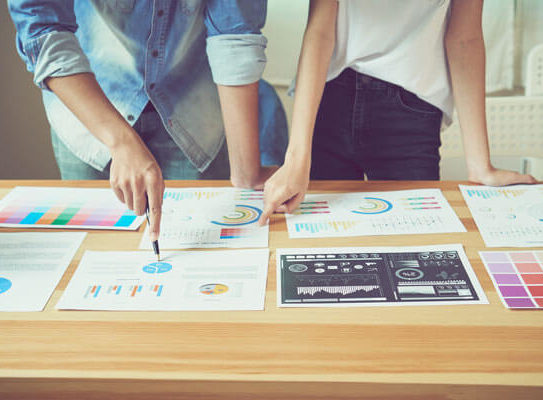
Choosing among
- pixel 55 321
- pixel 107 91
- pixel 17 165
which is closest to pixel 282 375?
pixel 55 321

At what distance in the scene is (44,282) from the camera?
78 centimetres

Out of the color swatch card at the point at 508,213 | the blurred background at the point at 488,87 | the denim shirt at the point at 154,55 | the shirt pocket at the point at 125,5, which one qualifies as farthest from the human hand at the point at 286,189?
the blurred background at the point at 488,87

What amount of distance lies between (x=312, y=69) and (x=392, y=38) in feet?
0.69

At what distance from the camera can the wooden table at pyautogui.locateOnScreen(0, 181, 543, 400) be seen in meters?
0.58

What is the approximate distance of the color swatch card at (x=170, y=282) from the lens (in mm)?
719

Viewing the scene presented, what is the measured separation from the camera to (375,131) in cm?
121

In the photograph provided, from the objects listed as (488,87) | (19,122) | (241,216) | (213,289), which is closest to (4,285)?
(213,289)

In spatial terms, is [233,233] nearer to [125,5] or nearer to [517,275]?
[517,275]

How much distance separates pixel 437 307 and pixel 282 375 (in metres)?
0.24

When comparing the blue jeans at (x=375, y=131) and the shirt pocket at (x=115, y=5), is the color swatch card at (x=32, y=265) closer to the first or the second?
the shirt pocket at (x=115, y=5)

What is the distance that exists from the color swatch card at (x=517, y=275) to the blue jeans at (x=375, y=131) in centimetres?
44

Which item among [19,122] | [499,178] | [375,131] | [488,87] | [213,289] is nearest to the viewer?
[213,289]

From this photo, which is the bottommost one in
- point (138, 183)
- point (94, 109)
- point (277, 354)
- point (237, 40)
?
point (277, 354)

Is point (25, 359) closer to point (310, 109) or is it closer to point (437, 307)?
point (437, 307)
